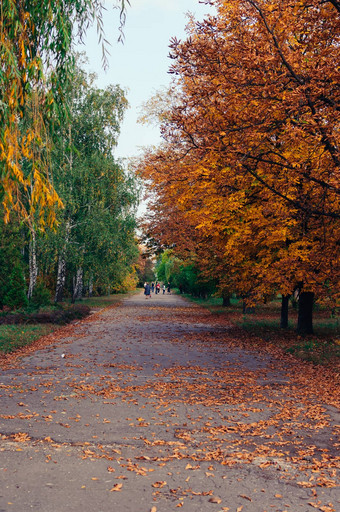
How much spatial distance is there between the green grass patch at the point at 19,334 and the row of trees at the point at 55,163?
2.95 meters

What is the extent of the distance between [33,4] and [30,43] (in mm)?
553

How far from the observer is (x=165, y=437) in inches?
244

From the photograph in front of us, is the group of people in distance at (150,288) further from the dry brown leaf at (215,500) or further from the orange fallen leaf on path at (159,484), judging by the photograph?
the dry brown leaf at (215,500)

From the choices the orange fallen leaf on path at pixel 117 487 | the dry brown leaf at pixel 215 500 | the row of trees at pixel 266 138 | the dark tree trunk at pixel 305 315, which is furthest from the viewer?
the dark tree trunk at pixel 305 315

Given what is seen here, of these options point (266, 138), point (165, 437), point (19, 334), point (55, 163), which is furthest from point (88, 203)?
point (165, 437)

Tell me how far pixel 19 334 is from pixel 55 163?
7585mm

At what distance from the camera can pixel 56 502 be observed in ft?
13.9

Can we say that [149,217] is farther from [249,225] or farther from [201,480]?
[201,480]

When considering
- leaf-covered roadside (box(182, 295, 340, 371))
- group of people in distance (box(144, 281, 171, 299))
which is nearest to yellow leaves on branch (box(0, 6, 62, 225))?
leaf-covered roadside (box(182, 295, 340, 371))

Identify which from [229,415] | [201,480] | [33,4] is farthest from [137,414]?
[33,4]

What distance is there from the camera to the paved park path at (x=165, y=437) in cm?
444

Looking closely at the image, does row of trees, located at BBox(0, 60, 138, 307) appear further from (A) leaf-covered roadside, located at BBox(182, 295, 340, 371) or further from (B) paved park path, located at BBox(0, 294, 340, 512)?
(B) paved park path, located at BBox(0, 294, 340, 512)

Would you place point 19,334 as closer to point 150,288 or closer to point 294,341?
point 294,341

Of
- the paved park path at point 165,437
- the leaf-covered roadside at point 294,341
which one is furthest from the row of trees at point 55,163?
the leaf-covered roadside at point 294,341
